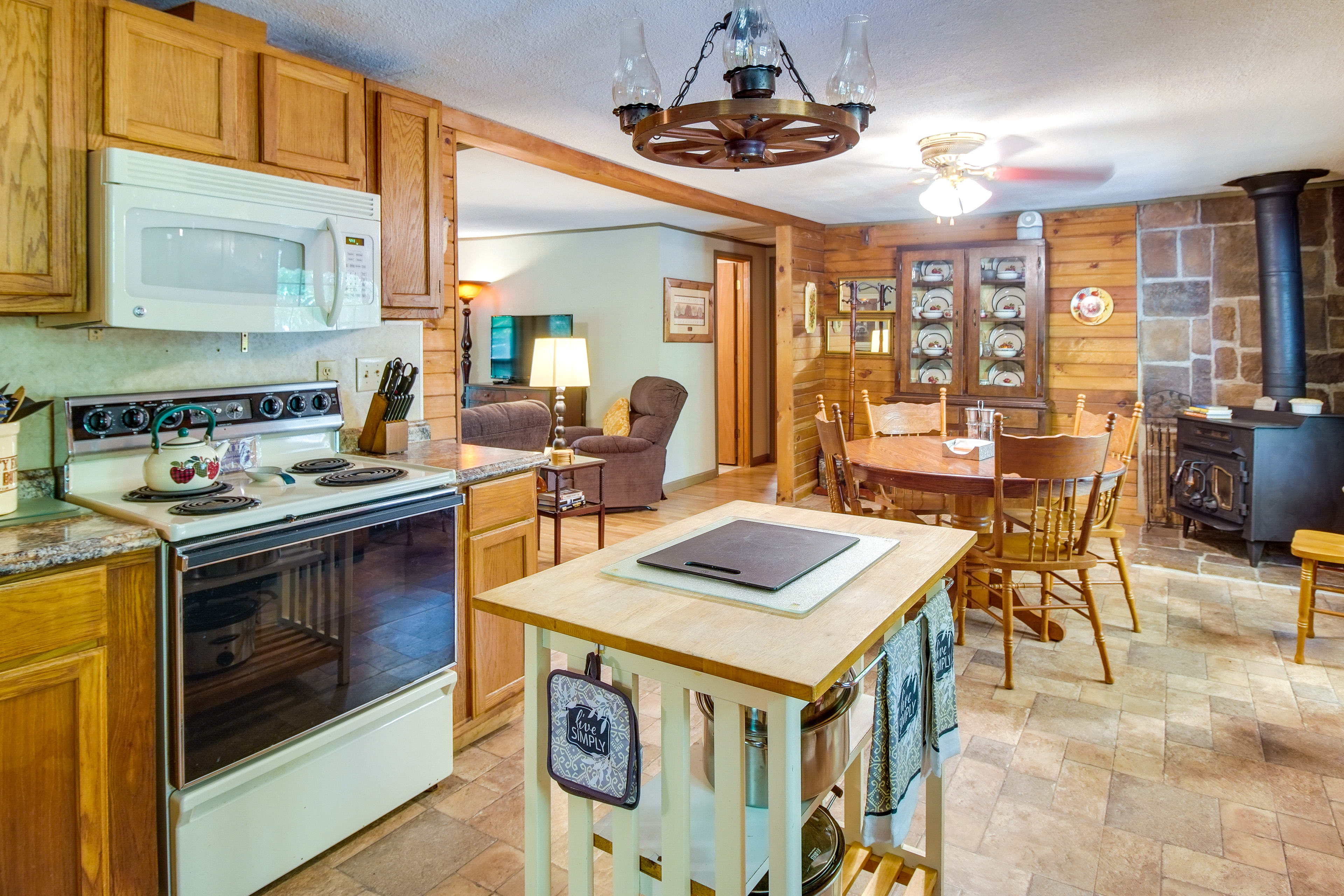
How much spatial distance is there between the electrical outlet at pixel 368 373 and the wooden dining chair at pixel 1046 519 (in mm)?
2193

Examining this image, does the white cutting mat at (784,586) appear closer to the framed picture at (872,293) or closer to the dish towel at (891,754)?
the dish towel at (891,754)

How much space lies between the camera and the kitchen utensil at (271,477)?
2.11m

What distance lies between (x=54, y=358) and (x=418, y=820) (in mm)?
1540

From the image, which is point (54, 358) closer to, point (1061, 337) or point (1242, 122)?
point (1242, 122)

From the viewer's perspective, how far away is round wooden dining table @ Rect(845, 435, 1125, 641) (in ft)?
10.3

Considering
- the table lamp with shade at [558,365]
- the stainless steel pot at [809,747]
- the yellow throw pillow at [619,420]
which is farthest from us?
the yellow throw pillow at [619,420]

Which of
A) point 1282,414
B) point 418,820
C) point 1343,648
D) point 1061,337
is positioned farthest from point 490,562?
point 1061,337

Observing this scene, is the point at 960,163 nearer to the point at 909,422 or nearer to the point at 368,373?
the point at 909,422

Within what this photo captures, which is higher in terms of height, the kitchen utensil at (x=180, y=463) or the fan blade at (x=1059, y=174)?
the fan blade at (x=1059, y=174)

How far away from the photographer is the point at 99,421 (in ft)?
6.69

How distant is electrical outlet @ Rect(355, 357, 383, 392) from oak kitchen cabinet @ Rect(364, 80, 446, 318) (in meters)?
0.25

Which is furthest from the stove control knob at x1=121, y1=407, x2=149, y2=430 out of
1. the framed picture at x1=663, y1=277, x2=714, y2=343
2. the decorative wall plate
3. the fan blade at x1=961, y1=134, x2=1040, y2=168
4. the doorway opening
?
the doorway opening

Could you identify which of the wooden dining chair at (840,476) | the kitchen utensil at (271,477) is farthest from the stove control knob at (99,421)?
the wooden dining chair at (840,476)

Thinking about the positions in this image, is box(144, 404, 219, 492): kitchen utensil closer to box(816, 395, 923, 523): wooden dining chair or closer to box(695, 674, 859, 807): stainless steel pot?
box(695, 674, 859, 807): stainless steel pot
